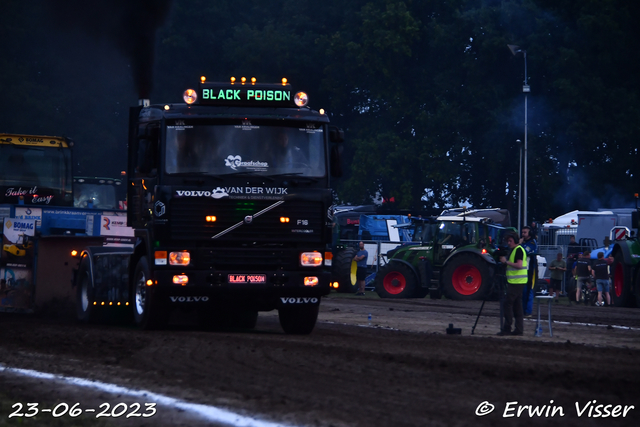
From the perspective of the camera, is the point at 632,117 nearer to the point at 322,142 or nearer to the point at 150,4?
the point at 150,4

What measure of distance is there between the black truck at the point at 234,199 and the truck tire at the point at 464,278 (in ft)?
48.1

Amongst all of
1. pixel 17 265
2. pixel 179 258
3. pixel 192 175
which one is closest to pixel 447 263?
pixel 17 265

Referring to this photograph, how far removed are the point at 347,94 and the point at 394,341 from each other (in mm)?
42801

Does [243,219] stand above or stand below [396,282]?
above

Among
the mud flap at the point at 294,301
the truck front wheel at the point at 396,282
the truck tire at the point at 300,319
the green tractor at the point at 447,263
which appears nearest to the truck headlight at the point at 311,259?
the mud flap at the point at 294,301

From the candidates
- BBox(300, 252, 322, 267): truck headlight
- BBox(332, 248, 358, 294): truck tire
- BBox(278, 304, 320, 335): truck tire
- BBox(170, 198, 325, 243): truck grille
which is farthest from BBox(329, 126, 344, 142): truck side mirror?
BBox(332, 248, 358, 294): truck tire

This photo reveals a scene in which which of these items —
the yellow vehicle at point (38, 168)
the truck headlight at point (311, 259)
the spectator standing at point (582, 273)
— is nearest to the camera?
the truck headlight at point (311, 259)

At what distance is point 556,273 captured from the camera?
3070 centimetres

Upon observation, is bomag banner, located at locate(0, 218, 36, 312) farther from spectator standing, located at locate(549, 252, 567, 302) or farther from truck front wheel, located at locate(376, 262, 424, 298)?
spectator standing, located at locate(549, 252, 567, 302)

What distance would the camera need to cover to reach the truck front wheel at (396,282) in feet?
98.9

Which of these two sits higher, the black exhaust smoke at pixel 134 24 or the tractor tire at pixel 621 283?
the black exhaust smoke at pixel 134 24

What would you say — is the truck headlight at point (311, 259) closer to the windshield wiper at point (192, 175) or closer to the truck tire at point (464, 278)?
the windshield wiper at point (192, 175)

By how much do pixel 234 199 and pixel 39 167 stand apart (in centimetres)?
Answer: 1571

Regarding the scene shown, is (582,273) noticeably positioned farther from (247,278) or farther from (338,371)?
(338,371)
